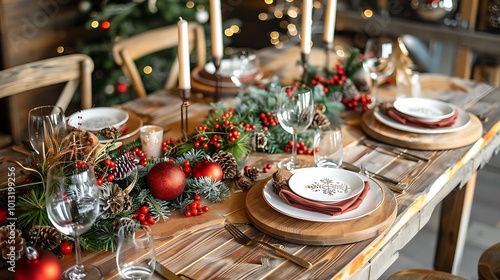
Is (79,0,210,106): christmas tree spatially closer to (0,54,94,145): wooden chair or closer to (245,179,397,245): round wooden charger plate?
(0,54,94,145): wooden chair

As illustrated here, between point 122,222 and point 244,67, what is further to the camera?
point 244,67

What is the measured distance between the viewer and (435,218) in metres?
2.81

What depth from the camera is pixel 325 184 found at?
139cm

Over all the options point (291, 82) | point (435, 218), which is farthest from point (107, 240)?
point (435, 218)

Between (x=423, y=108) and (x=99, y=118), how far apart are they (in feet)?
3.35

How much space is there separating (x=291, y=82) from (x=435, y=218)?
43.2 inches

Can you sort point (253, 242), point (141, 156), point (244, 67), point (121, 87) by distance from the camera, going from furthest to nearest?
1. point (121, 87)
2. point (244, 67)
3. point (141, 156)
4. point (253, 242)

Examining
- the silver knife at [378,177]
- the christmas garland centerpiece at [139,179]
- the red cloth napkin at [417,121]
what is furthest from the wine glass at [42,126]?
the red cloth napkin at [417,121]

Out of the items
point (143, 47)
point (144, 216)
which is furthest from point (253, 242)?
point (143, 47)

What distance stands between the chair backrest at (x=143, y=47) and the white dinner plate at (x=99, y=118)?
49cm

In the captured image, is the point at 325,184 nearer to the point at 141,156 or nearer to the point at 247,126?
the point at 247,126

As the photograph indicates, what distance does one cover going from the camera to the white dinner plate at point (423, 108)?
5.91ft

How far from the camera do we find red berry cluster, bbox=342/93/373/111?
1.97 metres

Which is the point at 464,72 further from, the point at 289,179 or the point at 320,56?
the point at 289,179
